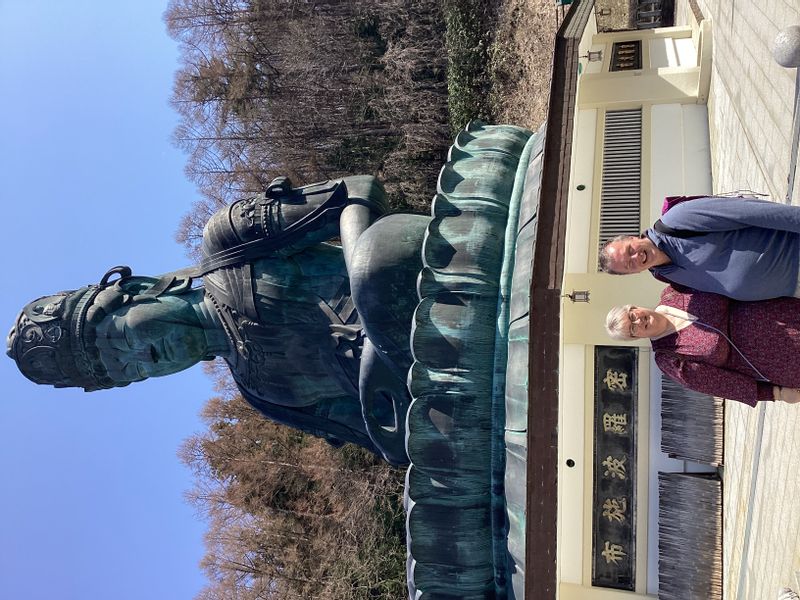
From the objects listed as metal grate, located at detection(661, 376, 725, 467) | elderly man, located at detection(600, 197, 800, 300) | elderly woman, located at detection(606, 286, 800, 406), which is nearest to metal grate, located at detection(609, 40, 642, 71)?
metal grate, located at detection(661, 376, 725, 467)

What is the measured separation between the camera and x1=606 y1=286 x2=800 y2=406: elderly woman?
9.70 feet

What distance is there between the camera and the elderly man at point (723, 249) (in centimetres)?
286

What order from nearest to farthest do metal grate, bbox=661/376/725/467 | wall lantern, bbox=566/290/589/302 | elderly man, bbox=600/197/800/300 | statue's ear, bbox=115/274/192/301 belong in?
elderly man, bbox=600/197/800/300 < metal grate, bbox=661/376/725/467 < statue's ear, bbox=115/274/192/301 < wall lantern, bbox=566/290/589/302

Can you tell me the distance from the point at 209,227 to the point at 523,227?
→ 307 cm

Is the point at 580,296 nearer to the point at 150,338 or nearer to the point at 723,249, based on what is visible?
the point at 723,249

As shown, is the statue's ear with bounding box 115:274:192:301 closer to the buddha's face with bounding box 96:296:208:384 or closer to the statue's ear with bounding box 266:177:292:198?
the buddha's face with bounding box 96:296:208:384

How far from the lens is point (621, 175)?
7.87 metres

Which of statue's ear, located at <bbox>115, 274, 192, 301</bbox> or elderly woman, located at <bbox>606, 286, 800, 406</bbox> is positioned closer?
elderly woman, located at <bbox>606, 286, 800, 406</bbox>

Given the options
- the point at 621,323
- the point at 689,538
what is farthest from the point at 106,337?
the point at 689,538

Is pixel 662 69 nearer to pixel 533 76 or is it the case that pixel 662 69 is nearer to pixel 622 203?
pixel 622 203

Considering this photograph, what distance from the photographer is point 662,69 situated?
30.1 feet

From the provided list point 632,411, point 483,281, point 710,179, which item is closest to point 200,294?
point 483,281

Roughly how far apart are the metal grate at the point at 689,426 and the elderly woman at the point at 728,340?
10.4 feet

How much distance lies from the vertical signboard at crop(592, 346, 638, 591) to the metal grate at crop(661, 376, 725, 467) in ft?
0.96
